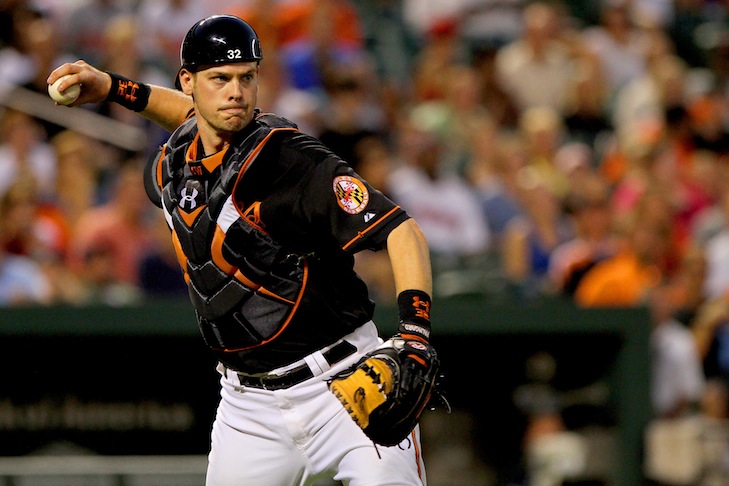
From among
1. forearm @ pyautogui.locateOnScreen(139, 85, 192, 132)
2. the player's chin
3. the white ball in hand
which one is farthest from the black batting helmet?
forearm @ pyautogui.locateOnScreen(139, 85, 192, 132)

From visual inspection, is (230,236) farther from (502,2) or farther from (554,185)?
(502,2)

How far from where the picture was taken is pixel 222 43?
4039 mm

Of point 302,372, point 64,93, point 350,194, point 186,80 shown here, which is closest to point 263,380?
point 302,372

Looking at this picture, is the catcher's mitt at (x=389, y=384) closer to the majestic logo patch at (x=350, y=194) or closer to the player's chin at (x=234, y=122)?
the majestic logo patch at (x=350, y=194)

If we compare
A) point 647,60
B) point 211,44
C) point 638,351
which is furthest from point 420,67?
point 211,44

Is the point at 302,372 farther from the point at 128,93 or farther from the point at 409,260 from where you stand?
the point at 128,93

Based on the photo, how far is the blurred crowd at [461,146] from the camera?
816 centimetres

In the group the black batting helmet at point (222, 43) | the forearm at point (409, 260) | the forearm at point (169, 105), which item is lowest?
the forearm at point (409, 260)

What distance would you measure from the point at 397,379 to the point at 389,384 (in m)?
0.03

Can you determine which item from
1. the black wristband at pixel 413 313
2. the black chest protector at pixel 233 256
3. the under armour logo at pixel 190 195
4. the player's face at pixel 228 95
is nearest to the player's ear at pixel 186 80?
the player's face at pixel 228 95

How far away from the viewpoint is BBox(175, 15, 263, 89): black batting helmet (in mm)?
4035

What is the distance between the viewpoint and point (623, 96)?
39.0ft

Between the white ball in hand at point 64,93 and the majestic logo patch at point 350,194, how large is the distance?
112cm

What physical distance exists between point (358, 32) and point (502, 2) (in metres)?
1.68
